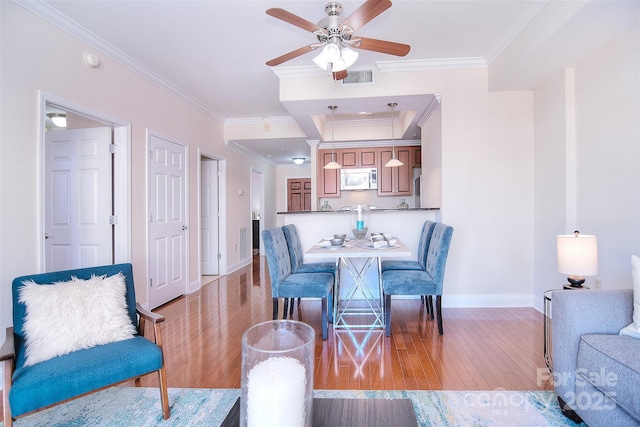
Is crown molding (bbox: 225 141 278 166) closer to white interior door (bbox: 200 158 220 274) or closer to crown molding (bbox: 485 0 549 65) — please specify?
white interior door (bbox: 200 158 220 274)

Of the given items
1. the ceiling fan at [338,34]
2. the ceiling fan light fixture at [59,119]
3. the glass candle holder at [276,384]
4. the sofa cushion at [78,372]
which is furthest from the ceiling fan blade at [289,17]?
the ceiling fan light fixture at [59,119]

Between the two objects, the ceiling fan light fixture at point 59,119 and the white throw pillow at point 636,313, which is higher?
the ceiling fan light fixture at point 59,119

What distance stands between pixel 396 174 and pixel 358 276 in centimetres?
318

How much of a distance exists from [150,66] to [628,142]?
14.0 ft

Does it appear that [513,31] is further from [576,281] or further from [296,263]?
[296,263]

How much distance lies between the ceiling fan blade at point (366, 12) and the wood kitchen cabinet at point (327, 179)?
396 centimetres

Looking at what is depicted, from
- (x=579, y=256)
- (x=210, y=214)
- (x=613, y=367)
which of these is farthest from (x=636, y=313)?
(x=210, y=214)

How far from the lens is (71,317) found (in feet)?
5.25

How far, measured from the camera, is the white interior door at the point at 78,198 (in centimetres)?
294

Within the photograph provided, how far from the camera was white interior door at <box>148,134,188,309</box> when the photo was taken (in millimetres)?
3510

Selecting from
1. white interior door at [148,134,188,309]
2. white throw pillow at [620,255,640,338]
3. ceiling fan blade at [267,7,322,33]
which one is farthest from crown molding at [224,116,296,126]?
white throw pillow at [620,255,640,338]

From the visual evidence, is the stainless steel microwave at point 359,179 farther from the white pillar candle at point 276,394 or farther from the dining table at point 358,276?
the white pillar candle at point 276,394

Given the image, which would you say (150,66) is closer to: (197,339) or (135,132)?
(135,132)

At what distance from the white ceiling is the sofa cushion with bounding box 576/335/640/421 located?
2.37 meters
